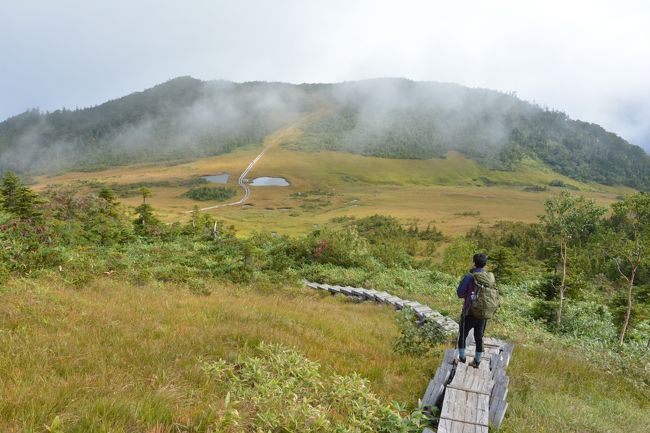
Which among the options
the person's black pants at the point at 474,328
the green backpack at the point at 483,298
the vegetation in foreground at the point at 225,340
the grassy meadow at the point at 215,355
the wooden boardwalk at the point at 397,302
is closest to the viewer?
the grassy meadow at the point at 215,355

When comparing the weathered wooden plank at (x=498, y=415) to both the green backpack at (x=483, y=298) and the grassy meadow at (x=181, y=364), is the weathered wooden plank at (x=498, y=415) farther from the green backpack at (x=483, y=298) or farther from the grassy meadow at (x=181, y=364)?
the green backpack at (x=483, y=298)

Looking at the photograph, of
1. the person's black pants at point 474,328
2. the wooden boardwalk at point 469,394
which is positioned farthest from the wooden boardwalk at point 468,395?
the person's black pants at point 474,328

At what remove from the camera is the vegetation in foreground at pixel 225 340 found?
441 centimetres

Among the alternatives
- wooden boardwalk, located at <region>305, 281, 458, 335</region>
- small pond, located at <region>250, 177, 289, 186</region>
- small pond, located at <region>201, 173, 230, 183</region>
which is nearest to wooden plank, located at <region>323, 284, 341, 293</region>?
wooden boardwalk, located at <region>305, 281, 458, 335</region>

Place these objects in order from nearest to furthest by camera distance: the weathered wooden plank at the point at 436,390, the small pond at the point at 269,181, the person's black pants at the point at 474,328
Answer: the weathered wooden plank at the point at 436,390
the person's black pants at the point at 474,328
the small pond at the point at 269,181

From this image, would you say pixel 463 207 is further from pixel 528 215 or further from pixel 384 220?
pixel 384 220

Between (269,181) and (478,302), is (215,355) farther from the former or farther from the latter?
(269,181)

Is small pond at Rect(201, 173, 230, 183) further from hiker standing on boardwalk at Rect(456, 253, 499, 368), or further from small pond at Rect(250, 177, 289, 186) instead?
hiker standing on boardwalk at Rect(456, 253, 499, 368)

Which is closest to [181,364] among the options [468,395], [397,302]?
[468,395]

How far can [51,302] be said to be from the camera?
27.6 feet

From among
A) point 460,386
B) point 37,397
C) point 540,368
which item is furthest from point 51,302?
point 540,368

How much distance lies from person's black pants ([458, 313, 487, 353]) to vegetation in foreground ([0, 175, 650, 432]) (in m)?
0.91

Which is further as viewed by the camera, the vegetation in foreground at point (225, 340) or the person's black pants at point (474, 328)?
the person's black pants at point (474, 328)

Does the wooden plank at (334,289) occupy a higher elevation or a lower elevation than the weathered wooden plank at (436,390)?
lower
